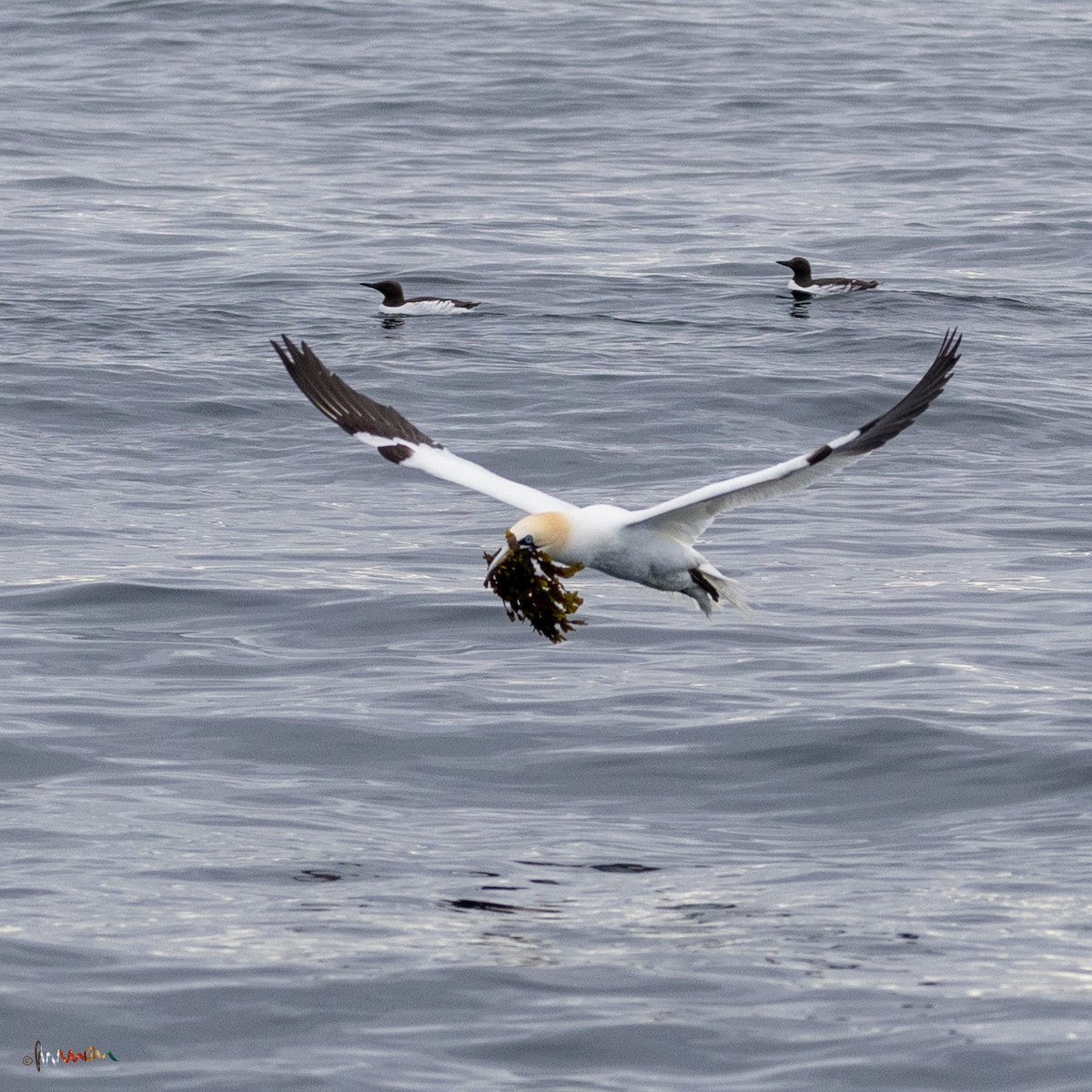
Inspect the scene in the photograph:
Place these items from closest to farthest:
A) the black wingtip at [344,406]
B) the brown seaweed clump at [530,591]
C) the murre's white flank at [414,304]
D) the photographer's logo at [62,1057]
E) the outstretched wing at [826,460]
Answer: the photographer's logo at [62,1057], the brown seaweed clump at [530,591], the outstretched wing at [826,460], the black wingtip at [344,406], the murre's white flank at [414,304]

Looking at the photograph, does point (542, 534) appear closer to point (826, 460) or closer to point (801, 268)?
point (826, 460)

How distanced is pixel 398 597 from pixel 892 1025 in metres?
6.48

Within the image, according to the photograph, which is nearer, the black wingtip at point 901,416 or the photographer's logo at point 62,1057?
the photographer's logo at point 62,1057

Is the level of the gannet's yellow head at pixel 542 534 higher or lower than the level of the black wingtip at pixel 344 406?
lower

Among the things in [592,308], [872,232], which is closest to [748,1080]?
[592,308]

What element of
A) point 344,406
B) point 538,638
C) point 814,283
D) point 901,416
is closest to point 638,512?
point 901,416

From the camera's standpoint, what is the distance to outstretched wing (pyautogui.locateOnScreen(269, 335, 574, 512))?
11.1 m

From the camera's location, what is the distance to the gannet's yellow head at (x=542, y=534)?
9.59 metres

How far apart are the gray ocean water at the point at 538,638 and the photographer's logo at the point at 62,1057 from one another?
0.07 meters

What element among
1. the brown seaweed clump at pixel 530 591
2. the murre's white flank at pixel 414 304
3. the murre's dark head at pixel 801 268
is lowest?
the murre's white flank at pixel 414 304

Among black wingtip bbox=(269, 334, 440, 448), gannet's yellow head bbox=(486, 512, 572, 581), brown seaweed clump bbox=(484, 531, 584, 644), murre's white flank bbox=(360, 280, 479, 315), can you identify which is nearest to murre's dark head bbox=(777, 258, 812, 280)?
murre's white flank bbox=(360, 280, 479, 315)

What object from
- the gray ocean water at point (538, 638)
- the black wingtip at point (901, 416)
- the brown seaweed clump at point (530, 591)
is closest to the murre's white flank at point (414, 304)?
the gray ocean water at point (538, 638)

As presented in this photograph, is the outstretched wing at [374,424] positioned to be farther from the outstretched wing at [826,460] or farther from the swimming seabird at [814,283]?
the swimming seabird at [814,283]

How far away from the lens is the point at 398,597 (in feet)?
45.5
